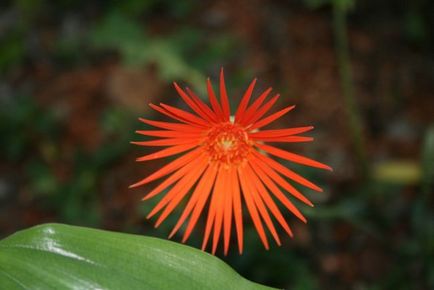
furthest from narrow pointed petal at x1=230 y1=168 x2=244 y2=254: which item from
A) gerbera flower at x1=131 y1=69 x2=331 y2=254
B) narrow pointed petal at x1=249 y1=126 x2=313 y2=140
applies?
narrow pointed petal at x1=249 y1=126 x2=313 y2=140

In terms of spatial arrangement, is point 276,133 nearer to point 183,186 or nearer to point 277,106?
point 183,186

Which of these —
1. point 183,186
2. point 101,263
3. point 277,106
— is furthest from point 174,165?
point 277,106

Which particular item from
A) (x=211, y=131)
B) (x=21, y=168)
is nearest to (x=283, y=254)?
(x=211, y=131)

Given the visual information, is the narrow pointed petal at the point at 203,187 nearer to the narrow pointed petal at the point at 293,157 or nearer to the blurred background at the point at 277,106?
the narrow pointed petal at the point at 293,157

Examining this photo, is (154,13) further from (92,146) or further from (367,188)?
(367,188)

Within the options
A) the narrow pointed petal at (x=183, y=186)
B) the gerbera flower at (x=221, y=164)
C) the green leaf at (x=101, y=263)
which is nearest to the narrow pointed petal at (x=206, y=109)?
the gerbera flower at (x=221, y=164)

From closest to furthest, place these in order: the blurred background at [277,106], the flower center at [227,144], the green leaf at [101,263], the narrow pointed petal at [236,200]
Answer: the green leaf at [101,263]
the narrow pointed petal at [236,200]
the flower center at [227,144]
the blurred background at [277,106]

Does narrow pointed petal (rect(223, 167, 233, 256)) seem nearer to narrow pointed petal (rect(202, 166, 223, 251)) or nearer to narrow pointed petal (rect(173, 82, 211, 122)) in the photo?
narrow pointed petal (rect(202, 166, 223, 251))
